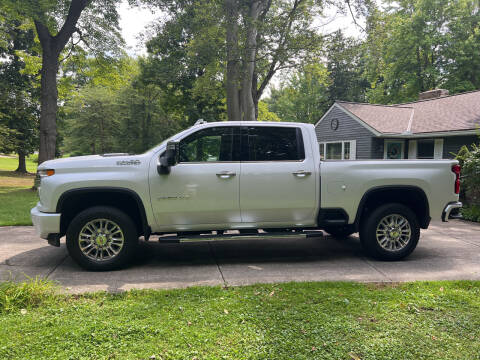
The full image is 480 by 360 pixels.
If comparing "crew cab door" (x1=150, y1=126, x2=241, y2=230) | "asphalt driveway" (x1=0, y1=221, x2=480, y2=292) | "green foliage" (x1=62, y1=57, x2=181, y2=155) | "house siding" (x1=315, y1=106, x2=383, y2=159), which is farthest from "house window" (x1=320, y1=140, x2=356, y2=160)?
"crew cab door" (x1=150, y1=126, x2=241, y2=230)

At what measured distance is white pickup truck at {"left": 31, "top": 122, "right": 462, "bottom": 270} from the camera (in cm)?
485

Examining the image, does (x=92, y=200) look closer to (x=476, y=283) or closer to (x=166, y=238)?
(x=166, y=238)

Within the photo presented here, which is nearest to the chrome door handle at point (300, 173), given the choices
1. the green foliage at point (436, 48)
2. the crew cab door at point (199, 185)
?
the crew cab door at point (199, 185)

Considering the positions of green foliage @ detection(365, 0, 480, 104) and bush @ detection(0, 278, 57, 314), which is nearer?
bush @ detection(0, 278, 57, 314)

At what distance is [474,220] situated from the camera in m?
9.09

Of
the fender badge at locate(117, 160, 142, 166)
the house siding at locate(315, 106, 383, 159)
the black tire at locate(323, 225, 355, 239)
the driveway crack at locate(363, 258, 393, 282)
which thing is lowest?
the driveway crack at locate(363, 258, 393, 282)

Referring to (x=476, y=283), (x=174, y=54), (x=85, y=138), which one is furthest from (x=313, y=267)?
(x=85, y=138)

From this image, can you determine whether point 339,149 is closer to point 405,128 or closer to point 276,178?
point 405,128

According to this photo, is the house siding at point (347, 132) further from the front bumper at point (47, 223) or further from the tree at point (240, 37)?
the front bumper at point (47, 223)

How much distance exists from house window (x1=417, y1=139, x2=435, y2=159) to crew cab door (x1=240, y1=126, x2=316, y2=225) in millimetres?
13676

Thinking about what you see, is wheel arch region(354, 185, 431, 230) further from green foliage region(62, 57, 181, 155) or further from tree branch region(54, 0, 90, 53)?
green foliage region(62, 57, 181, 155)

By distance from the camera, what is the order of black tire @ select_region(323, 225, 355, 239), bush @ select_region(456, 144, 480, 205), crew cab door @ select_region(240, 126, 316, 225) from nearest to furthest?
crew cab door @ select_region(240, 126, 316, 225)
black tire @ select_region(323, 225, 355, 239)
bush @ select_region(456, 144, 480, 205)

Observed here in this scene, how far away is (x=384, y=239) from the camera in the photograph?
5.46 m

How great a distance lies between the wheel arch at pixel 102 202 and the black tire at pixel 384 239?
10.9 feet
